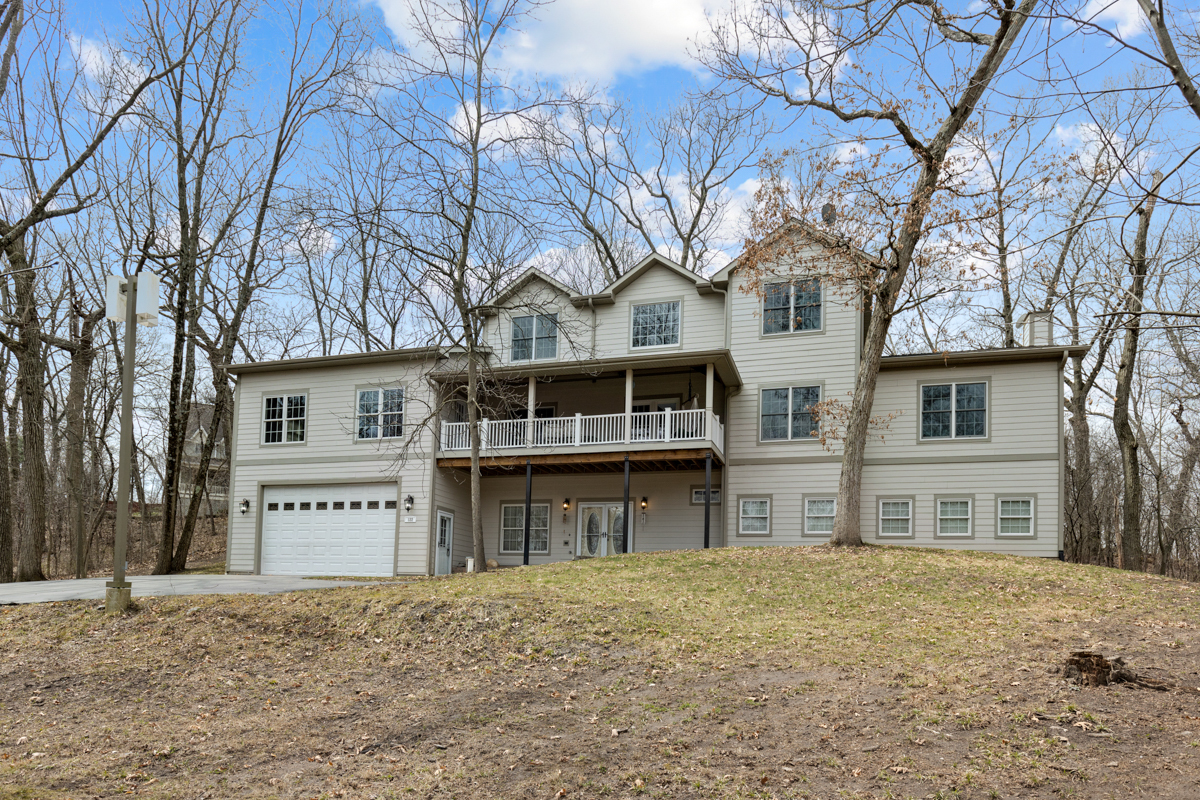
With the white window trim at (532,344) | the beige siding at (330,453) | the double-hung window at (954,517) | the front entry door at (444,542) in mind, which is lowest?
the front entry door at (444,542)

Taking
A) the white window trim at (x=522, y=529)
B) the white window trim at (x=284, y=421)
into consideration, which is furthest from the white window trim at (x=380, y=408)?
the white window trim at (x=522, y=529)

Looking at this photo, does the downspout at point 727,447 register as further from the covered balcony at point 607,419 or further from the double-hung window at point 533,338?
the double-hung window at point 533,338

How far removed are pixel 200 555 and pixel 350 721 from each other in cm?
2584

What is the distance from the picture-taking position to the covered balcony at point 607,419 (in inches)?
734

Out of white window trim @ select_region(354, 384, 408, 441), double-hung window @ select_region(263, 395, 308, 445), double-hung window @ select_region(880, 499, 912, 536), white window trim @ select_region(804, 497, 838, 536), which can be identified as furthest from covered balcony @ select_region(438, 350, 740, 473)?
double-hung window @ select_region(263, 395, 308, 445)

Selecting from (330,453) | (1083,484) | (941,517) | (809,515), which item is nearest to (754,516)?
(809,515)

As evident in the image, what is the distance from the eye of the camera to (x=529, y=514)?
64.4 feet

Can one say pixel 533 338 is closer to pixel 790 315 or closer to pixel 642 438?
pixel 642 438

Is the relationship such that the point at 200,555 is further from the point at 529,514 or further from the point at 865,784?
the point at 865,784

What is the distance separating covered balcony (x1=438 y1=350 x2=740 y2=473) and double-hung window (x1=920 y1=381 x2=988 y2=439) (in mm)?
4194

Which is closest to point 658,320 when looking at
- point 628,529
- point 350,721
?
point 628,529

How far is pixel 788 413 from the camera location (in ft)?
64.7

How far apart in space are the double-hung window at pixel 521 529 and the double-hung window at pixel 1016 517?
10.4m

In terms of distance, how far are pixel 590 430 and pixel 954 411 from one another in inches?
316
